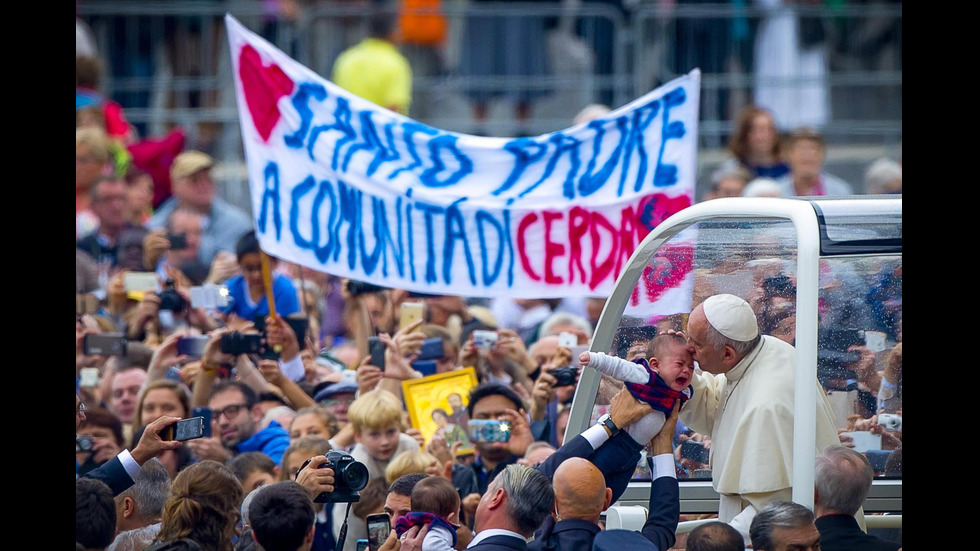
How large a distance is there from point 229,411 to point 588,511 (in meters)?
3.01

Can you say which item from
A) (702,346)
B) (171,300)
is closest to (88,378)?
(171,300)

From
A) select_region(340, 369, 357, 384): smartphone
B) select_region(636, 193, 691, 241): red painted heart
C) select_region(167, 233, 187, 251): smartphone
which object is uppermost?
select_region(636, 193, 691, 241): red painted heart

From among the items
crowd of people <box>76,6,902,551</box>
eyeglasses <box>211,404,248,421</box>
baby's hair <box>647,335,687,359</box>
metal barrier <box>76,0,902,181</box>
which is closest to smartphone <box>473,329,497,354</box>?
crowd of people <box>76,6,902,551</box>

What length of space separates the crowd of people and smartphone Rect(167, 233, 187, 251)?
3cm

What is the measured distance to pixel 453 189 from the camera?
8250mm

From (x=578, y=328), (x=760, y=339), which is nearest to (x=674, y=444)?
(x=760, y=339)

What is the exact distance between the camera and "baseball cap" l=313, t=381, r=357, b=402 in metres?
8.03

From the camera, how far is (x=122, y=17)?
13.8 m

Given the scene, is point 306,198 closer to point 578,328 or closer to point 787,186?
point 578,328

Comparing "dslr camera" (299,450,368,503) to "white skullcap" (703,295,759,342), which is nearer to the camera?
"white skullcap" (703,295,759,342)

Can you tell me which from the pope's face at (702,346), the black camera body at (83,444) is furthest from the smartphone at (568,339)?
the pope's face at (702,346)

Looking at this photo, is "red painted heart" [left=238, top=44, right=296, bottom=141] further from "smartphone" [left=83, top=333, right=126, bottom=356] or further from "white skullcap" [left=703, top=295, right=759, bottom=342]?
"white skullcap" [left=703, top=295, right=759, bottom=342]

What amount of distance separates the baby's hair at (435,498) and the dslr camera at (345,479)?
0.65 feet
